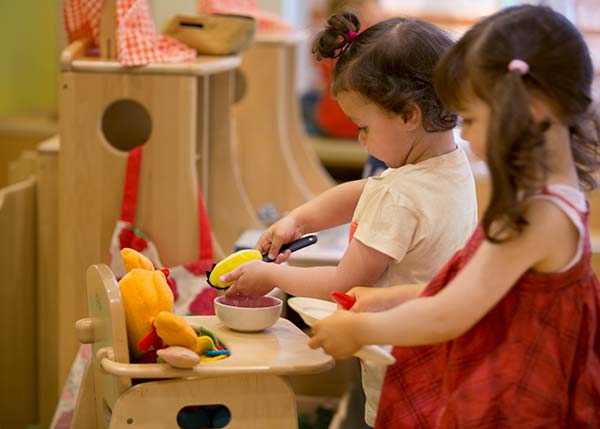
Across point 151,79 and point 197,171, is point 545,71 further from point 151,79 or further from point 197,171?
point 197,171

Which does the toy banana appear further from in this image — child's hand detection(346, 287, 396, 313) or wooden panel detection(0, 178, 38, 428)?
wooden panel detection(0, 178, 38, 428)

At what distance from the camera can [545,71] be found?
3.36 ft

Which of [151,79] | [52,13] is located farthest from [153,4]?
[151,79]

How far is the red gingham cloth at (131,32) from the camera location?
178 centimetres

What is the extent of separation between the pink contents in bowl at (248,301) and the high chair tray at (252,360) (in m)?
0.04

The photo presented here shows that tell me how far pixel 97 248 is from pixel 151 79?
35 centimetres

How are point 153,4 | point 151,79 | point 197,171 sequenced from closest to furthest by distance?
point 151,79 → point 197,171 → point 153,4

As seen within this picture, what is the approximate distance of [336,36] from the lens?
4.31ft

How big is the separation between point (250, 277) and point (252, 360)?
0.41 ft

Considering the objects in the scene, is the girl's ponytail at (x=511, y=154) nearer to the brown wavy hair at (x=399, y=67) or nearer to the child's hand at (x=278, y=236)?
the brown wavy hair at (x=399, y=67)

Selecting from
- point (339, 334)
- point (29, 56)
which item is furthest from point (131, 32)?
point (29, 56)

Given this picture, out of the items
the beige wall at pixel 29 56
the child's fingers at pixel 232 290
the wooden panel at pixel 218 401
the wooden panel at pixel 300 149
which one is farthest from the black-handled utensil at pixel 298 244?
the beige wall at pixel 29 56

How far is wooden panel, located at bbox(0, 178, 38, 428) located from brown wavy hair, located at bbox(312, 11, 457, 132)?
0.93 m

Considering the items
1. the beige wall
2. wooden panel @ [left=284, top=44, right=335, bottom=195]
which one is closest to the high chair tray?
wooden panel @ [left=284, top=44, right=335, bottom=195]
